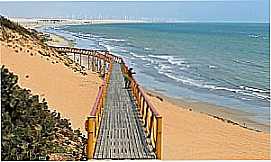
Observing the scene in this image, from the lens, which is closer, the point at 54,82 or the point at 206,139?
the point at 206,139

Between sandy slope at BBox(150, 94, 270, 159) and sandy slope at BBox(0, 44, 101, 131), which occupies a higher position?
sandy slope at BBox(0, 44, 101, 131)

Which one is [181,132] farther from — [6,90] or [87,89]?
[6,90]

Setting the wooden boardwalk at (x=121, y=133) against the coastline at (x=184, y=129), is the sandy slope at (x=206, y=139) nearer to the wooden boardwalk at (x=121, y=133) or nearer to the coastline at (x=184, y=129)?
the coastline at (x=184, y=129)

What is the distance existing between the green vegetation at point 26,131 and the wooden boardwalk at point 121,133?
0.63 metres

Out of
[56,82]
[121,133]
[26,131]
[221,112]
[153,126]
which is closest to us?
[26,131]

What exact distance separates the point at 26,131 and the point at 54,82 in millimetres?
11193

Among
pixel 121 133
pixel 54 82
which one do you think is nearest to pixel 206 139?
pixel 121 133

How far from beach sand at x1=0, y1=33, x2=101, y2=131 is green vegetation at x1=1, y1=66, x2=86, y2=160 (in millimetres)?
3470

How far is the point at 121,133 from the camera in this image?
8.63 metres

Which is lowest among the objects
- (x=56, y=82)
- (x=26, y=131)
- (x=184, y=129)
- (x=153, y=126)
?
(x=184, y=129)

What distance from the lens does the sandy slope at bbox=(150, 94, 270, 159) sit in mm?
11065

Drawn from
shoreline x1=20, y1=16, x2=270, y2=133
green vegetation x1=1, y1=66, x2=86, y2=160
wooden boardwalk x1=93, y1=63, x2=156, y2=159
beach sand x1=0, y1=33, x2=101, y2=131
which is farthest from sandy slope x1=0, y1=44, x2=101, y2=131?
shoreline x1=20, y1=16, x2=270, y2=133

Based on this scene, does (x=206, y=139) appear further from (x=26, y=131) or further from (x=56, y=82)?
(x=56, y=82)

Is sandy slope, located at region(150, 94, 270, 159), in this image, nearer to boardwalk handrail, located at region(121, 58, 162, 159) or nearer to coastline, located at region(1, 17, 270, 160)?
coastline, located at region(1, 17, 270, 160)
